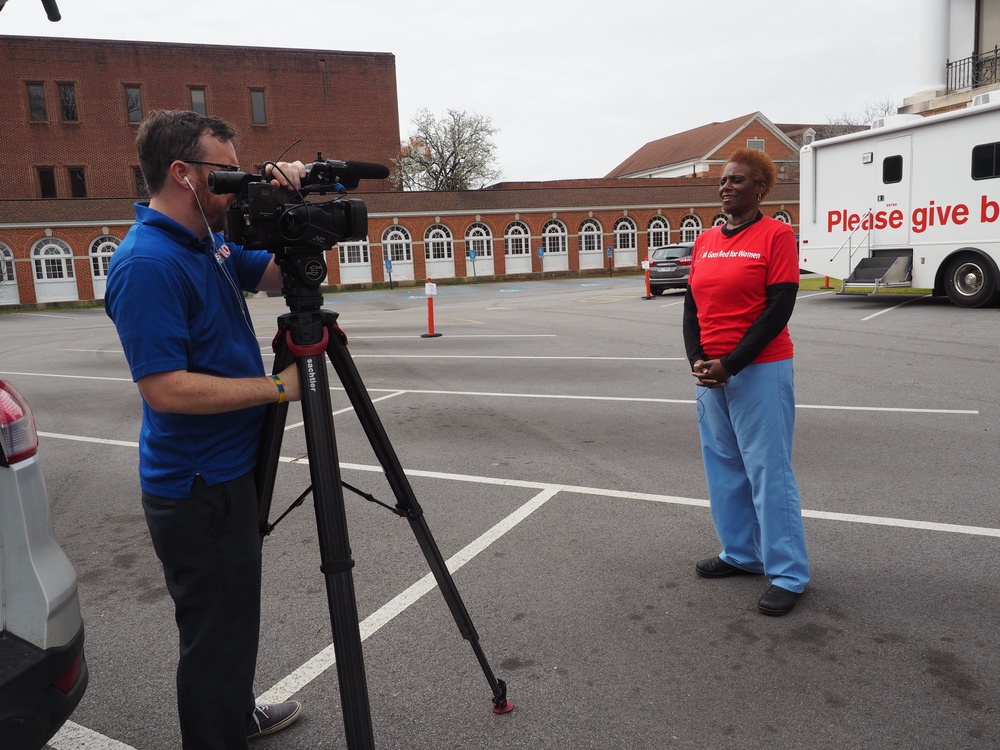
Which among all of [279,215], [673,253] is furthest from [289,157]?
[279,215]

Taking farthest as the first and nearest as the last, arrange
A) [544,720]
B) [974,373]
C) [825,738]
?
[974,373]
[544,720]
[825,738]

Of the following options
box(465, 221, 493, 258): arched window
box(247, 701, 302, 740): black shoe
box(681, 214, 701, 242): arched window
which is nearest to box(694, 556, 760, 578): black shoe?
box(247, 701, 302, 740): black shoe

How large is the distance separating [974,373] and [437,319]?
14.0 metres

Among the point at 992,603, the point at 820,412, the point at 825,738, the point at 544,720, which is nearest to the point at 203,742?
the point at 544,720

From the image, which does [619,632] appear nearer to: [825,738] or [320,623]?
[825,738]

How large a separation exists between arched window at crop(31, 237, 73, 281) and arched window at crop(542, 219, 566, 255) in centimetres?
2690

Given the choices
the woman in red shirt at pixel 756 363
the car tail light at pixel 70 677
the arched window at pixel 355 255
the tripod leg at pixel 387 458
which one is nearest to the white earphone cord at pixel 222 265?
the tripod leg at pixel 387 458

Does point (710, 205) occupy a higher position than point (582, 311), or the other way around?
point (710, 205)

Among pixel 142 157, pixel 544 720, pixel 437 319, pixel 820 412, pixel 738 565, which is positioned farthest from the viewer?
pixel 437 319

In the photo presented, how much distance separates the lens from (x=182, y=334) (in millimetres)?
2072

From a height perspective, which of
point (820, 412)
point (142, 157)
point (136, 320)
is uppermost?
point (142, 157)

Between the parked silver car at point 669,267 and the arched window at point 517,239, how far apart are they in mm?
23317

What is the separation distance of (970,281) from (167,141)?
1680cm

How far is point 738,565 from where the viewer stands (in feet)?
12.8
